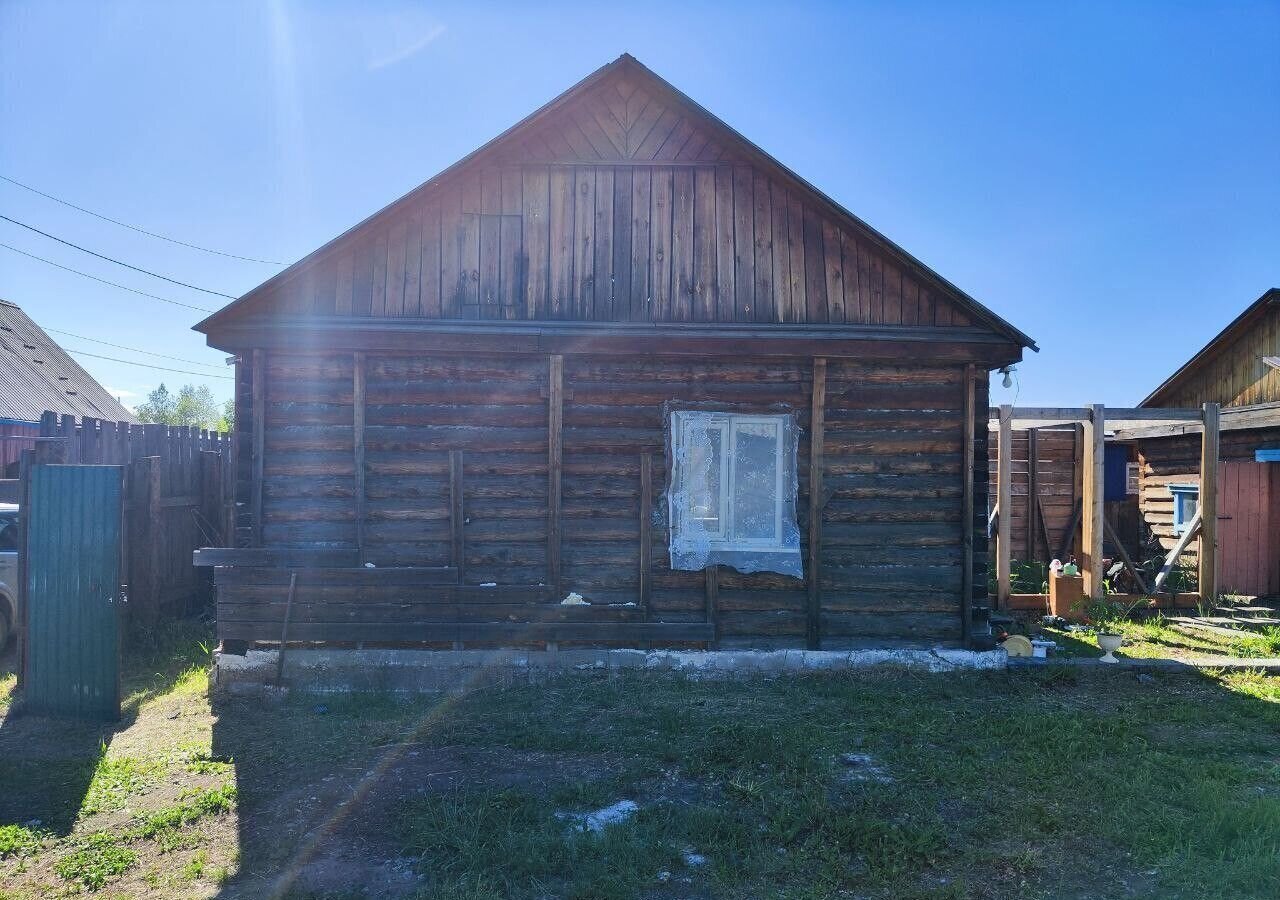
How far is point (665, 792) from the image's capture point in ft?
16.8

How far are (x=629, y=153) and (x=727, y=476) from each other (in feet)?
11.6

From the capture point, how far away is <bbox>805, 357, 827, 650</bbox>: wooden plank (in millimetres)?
7664

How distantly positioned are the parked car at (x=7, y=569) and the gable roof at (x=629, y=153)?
328cm

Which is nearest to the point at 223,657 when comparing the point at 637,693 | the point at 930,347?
the point at 637,693

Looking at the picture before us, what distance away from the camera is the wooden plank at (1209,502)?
35.3ft

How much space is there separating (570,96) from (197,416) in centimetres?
9157

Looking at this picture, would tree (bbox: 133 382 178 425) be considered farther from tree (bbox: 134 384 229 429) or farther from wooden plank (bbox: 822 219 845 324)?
wooden plank (bbox: 822 219 845 324)

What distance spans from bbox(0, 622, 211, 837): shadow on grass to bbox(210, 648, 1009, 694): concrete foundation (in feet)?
3.25

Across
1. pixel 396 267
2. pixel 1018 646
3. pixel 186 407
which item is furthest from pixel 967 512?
pixel 186 407

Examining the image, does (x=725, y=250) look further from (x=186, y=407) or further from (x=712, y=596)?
(x=186, y=407)

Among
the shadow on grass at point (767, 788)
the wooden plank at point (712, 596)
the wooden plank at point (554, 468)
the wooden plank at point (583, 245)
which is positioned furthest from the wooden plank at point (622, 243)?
the shadow on grass at point (767, 788)

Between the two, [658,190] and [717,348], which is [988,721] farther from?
[658,190]

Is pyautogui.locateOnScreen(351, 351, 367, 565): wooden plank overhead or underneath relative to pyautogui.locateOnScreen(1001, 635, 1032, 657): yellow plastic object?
overhead

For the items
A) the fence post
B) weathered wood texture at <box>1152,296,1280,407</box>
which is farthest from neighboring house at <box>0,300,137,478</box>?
weathered wood texture at <box>1152,296,1280,407</box>
